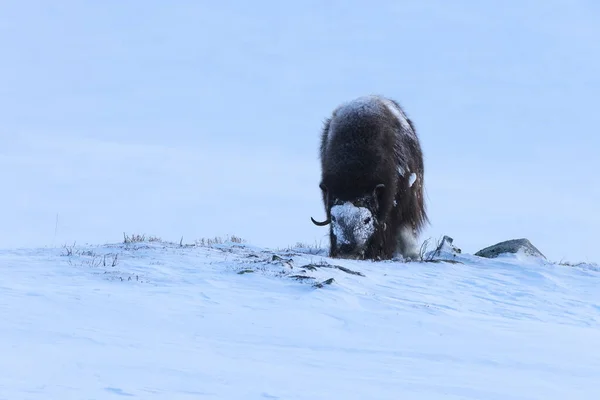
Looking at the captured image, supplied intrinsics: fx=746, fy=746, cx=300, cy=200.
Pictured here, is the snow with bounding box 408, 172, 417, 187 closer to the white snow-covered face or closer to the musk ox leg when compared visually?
the musk ox leg

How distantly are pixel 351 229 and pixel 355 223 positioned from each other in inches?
5.4

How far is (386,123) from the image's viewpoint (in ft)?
50.2

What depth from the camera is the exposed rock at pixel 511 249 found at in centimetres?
1560

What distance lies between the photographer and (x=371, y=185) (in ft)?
47.2

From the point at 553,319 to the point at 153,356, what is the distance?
225 inches

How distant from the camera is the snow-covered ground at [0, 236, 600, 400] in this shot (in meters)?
5.09

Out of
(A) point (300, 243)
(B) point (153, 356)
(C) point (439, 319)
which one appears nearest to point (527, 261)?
(A) point (300, 243)

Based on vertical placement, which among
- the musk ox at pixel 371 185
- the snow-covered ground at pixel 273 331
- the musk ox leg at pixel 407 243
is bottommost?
the snow-covered ground at pixel 273 331

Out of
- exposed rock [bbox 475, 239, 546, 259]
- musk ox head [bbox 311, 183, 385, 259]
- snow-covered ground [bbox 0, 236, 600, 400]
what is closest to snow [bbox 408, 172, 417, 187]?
musk ox head [bbox 311, 183, 385, 259]

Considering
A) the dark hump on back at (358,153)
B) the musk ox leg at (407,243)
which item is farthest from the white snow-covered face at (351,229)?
the musk ox leg at (407,243)

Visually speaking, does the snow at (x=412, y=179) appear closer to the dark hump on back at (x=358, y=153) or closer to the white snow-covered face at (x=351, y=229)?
the dark hump on back at (x=358, y=153)

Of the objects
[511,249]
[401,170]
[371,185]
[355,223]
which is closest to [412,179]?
[401,170]

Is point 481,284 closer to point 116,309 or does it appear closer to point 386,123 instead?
point 386,123

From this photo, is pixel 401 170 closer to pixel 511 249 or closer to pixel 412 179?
pixel 412 179
